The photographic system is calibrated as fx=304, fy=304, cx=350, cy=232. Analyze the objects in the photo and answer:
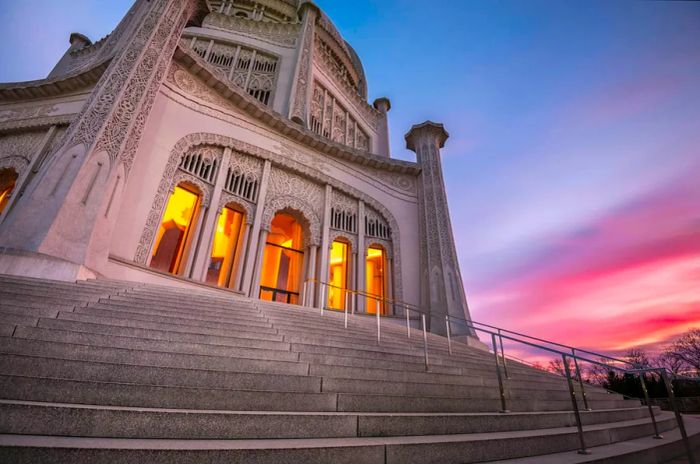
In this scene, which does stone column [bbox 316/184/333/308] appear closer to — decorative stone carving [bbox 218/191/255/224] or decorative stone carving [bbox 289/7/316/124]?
decorative stone carving [bbox 218/191/255/224]

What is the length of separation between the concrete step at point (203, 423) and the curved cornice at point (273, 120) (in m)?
11.2

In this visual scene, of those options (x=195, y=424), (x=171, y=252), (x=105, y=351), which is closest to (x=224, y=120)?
(x=171, y=252)

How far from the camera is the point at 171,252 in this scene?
11.1m

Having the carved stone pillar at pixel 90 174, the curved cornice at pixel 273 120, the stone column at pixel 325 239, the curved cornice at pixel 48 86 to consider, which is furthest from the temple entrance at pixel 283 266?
the curved cornice at pixel 48 86

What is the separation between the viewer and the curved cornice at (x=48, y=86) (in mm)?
9944

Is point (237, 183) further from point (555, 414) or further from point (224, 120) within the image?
point (555, 414)

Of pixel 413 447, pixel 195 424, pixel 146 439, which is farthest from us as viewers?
pixel 413 447

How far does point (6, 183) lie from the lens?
10.2 meters

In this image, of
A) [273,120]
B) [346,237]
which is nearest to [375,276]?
[346,237]

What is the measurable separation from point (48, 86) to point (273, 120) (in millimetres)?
7412

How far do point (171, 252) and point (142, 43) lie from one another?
6602 millimetres

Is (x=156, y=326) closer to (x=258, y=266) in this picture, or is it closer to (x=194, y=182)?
(x=258, y=266)

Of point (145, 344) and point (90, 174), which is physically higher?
point (90, 174)

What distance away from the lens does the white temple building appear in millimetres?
6320
